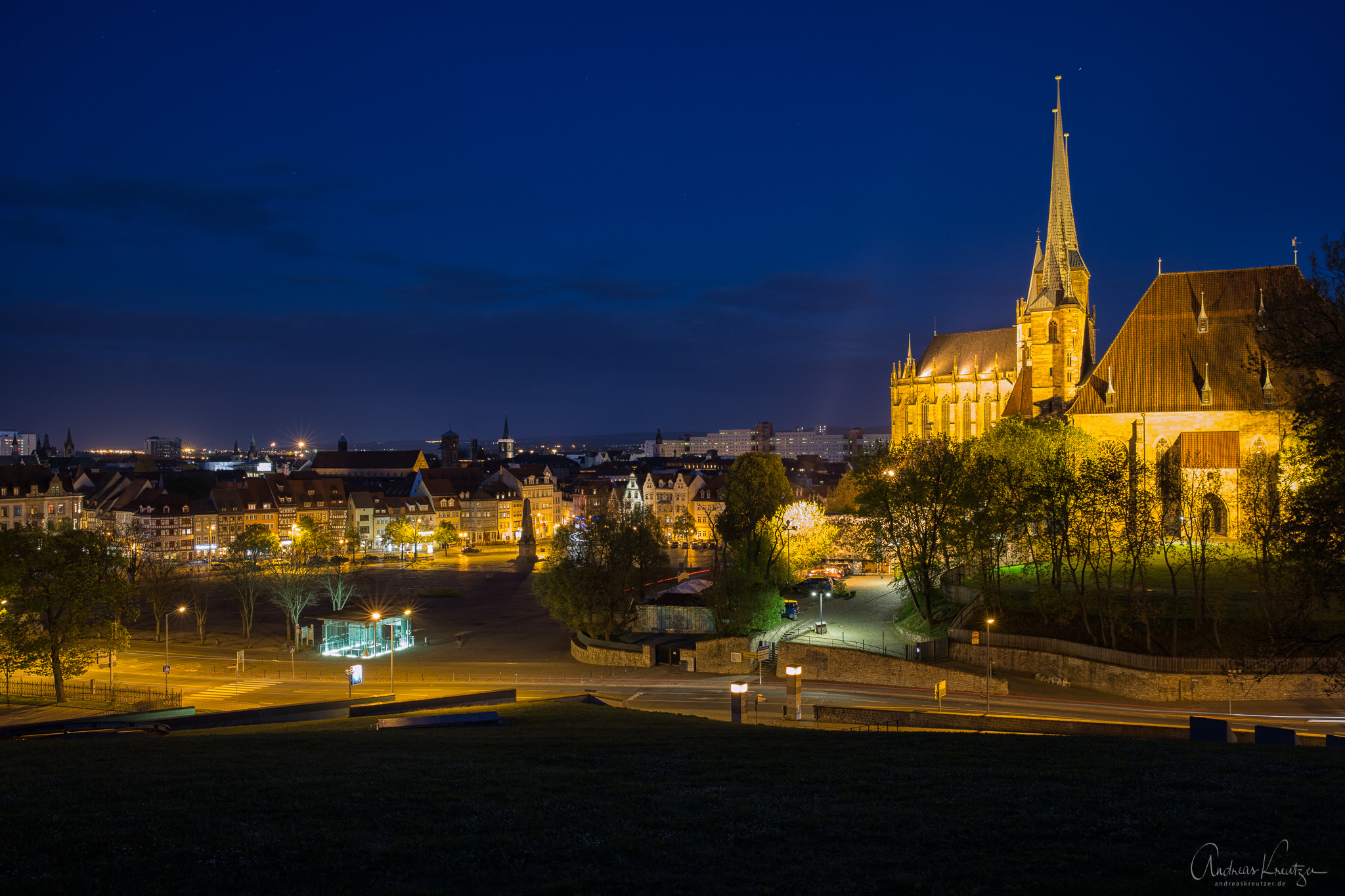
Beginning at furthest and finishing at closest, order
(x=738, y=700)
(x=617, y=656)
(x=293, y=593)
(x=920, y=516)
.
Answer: (x=293, y=593) → (x=920, y=516) → (x=617, y=656) → (x=738, y=700)

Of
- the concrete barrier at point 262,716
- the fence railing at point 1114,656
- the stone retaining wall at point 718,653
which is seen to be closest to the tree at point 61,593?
the concrete barrier at point 262,716

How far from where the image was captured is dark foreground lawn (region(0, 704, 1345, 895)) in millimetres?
9359

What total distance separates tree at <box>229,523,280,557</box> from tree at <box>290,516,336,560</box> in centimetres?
223

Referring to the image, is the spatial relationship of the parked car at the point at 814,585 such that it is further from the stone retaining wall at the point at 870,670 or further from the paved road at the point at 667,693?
the stone retaining wall at the point at 870,670

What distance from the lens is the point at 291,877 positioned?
937cm

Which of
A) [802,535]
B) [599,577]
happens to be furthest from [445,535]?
[599,577]

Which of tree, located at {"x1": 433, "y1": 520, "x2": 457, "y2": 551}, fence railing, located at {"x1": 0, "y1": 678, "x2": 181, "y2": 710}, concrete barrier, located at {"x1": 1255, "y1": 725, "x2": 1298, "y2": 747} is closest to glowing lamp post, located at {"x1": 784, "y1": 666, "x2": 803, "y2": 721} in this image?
concrete barrier, located at {"x1": 1255, "y1": 725, "x2": 1298, "y2": 747}

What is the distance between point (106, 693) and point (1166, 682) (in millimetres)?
42762

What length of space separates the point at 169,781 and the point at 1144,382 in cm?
6308

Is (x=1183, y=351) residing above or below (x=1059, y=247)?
below

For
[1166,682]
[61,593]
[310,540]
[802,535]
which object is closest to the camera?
[1166,682]

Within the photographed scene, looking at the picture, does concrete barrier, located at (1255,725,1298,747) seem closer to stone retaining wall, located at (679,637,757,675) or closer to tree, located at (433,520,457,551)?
stone retaining wall, located at (679,637,757,675)

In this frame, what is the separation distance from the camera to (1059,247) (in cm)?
7975

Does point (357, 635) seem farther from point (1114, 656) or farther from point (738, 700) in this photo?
point (1114, 656)
